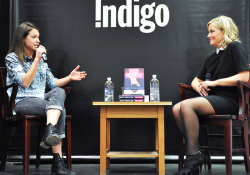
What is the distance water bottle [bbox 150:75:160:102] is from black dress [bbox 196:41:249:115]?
61 cm

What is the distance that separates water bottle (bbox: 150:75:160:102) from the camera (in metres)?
3.33

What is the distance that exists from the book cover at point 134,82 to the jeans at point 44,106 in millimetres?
686

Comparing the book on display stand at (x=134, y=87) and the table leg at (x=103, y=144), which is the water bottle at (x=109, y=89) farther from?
the table leg at (x=103, y=144)

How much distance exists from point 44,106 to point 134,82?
0.95 meters

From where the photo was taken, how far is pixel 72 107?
370 cm

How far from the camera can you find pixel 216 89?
2875 mm

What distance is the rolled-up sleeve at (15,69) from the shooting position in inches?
114

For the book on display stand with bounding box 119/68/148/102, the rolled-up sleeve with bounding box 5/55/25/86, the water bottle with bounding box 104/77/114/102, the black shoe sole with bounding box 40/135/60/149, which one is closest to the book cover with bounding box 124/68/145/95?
the book on display stand with bounding box 119/68/148/102

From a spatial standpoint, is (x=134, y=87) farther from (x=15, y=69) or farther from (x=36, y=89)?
(x=15, y=69)

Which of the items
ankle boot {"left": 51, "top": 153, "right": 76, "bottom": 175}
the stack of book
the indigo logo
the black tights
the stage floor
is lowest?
the stage floor

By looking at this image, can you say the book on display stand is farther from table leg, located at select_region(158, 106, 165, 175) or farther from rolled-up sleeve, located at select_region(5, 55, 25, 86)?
rolled-up sleeve, located at select_region(5, 55, 25, 86)

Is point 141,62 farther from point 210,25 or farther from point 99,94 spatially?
point 210,25

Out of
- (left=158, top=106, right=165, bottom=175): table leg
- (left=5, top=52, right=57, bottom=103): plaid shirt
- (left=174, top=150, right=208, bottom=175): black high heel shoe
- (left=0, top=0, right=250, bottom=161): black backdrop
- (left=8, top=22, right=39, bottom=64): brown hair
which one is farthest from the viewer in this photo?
(left=0, top=0, right=250, bottom=161): black backdrop

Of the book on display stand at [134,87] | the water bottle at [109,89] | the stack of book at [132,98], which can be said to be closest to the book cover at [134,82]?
the book on display stand at [134,87]
